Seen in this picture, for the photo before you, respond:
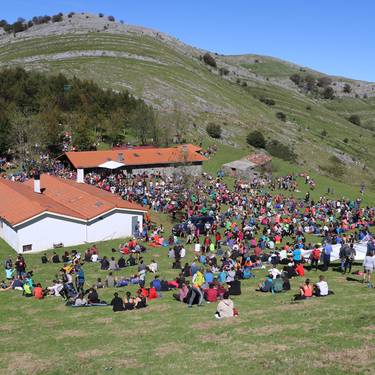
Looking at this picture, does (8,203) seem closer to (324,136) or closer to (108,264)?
(108,264)

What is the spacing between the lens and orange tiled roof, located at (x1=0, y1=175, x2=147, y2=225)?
117ft

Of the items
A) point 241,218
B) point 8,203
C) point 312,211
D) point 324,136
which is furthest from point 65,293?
point 324,136

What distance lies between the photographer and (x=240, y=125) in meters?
102

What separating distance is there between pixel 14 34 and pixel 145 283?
512ft

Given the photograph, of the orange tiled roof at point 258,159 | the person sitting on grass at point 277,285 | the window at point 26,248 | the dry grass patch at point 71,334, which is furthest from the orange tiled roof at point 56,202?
the orange tiled roof at point 258,159

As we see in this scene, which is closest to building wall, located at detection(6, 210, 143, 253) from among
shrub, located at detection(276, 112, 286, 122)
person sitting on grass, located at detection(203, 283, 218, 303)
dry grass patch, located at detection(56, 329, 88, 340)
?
person sitting on grass, located at detection(203, 283, 218, 303)

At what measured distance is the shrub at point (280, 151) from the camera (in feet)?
289

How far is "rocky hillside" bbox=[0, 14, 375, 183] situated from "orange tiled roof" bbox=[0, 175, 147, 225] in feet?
150

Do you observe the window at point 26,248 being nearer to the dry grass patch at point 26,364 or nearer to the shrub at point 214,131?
the dry grass patch at point 26,364

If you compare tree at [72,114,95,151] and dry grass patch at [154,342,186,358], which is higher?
tree at [72,114,95,151]

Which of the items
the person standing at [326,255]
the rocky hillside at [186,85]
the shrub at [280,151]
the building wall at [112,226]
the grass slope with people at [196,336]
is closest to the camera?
the grass slope with people at [196,336]

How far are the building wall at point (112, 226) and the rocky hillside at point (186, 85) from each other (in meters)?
49.9

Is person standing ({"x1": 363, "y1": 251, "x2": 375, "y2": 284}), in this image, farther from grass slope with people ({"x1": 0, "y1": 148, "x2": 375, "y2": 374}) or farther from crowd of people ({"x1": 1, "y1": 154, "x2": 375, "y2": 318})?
grass slope with people ({"x1": 0, "y1": 148, "x2": 375, "y2": 374})

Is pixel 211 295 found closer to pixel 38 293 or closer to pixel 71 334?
pixel 71 334
